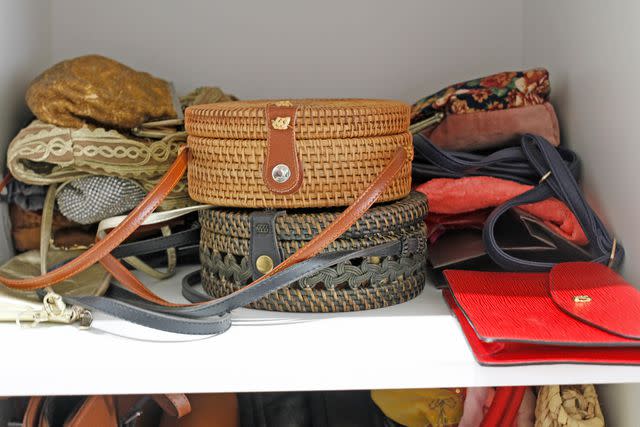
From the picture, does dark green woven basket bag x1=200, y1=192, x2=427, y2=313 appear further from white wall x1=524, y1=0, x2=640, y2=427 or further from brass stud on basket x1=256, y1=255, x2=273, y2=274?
white wall x1=524, y1=0, x2=640, y2=427

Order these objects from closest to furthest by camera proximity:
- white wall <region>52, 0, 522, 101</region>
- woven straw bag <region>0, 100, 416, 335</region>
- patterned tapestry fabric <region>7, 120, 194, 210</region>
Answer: woven straw bag <region>0, 100, 416, 335</region> → patterned tapestry fabric <region>7, 120, 194, 210</region> → white wall <region>52, 0, 522, 101</region>

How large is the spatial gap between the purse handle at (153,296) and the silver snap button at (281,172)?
0.07 m

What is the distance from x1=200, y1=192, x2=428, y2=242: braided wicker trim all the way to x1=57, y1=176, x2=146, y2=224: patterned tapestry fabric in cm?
12

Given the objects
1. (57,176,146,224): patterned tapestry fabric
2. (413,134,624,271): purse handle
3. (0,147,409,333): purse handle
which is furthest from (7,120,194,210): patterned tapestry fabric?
(413,134,624,271): purse handle

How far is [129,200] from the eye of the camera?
95 cm

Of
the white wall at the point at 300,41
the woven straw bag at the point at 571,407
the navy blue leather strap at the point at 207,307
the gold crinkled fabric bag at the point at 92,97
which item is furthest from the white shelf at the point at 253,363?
the white wall at the point at 300,41

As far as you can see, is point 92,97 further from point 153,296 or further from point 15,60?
point 153,296

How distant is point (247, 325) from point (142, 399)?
5.9 inches

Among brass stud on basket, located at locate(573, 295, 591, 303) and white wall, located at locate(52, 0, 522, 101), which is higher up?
white wall, located at locate(52, 0, 522, 101)

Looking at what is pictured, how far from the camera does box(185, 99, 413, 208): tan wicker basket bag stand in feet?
2.62

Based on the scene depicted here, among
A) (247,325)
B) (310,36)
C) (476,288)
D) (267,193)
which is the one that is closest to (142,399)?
(247,325)

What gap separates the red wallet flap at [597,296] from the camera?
0.71m

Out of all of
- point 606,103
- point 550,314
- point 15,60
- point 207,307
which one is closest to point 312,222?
point 207,307

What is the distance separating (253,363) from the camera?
0.69m
